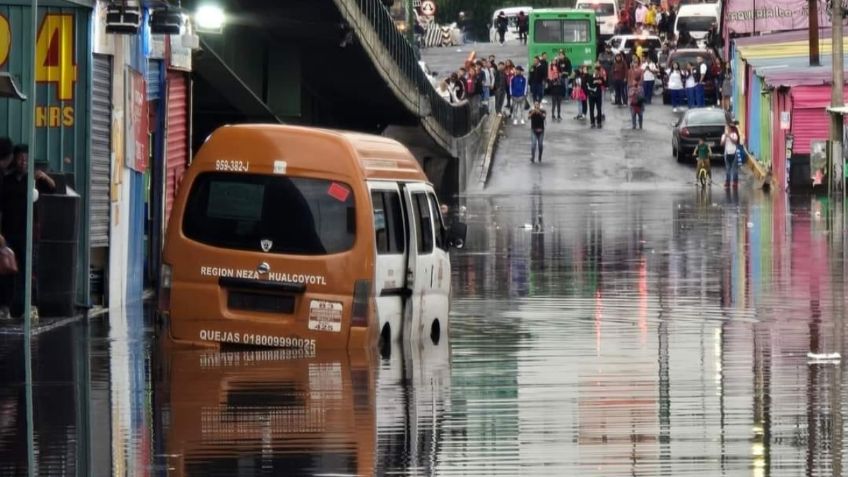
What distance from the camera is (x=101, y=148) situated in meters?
21.8

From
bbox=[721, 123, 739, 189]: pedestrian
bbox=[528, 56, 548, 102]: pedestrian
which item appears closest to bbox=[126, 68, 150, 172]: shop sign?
bbox=[721, 123, 739, 189]: pedestrian

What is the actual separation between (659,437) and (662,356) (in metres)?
4.89

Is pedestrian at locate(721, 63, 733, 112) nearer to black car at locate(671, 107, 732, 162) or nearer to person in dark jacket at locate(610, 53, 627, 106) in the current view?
person in dark jacket at locate(610, 53, 627, 106)

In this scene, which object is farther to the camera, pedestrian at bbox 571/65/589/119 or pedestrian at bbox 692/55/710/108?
pedestrian at bbox 692/55/710/108

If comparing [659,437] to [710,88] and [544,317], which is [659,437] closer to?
[544,317]

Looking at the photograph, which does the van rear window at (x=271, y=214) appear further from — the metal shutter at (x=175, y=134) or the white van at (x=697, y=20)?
the white van at (x=697, y=20)

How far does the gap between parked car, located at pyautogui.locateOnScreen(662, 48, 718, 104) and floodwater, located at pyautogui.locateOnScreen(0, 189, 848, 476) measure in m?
48.1

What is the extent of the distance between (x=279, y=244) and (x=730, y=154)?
38835 mm

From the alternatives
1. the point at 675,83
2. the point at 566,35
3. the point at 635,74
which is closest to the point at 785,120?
the point at 635,74

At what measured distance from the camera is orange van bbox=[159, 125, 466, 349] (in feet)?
52.2

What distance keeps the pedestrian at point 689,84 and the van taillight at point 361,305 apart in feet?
181

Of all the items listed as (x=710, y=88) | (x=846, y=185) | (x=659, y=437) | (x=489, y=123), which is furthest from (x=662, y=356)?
(x=710, y=88)

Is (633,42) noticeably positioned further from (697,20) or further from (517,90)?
(517,90)

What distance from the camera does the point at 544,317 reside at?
20.3 m
